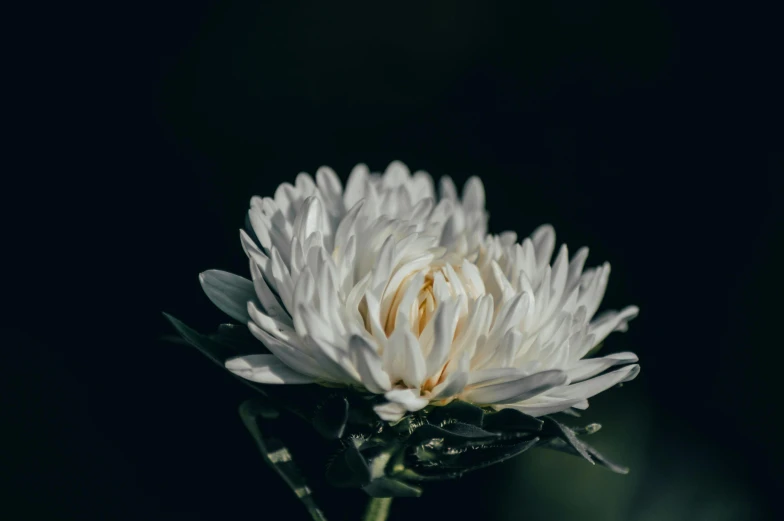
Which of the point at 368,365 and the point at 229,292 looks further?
the point at 229,292

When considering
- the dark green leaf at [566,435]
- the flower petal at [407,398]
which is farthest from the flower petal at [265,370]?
the dark green leaf at [566,435]

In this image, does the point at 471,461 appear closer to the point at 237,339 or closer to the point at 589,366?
the point at 589,366

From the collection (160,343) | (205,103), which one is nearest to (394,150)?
(205,103)

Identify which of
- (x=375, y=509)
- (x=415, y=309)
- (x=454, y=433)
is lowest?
(x=375, y=509)

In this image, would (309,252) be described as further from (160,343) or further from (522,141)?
(522,141)

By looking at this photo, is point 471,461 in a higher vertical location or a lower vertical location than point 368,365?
lower

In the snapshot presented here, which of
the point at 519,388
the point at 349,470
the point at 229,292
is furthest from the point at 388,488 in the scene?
the point at 229,292
